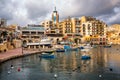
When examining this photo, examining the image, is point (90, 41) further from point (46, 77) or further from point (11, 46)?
point (46, 77)

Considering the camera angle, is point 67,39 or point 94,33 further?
point 94,33

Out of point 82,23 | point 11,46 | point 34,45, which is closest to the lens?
point 11,46

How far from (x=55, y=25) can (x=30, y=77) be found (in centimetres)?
13880

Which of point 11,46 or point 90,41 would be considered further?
point 90,41

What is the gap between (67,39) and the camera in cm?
16838

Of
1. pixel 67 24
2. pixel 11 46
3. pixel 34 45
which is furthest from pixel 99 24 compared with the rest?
pixel 11 46

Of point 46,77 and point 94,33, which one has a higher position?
point 94,33

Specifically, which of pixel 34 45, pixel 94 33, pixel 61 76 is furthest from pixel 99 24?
pixel 61 76

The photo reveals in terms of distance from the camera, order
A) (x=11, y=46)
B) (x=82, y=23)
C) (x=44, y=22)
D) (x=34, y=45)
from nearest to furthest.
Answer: (x=11, y=46), (x=34, y=45), (x=44, y=22), (x=82, y=23)

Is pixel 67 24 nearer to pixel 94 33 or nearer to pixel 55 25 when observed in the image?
pixel 55 25

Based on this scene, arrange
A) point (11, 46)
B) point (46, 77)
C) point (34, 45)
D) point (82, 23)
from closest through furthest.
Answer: point (46, 77) → point (11, 46) → point (34, 45) → point (82, 23)

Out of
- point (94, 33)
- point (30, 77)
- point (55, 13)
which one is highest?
point (55, 13)

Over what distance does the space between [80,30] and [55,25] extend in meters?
22.5

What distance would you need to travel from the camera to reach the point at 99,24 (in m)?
191
